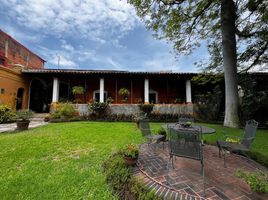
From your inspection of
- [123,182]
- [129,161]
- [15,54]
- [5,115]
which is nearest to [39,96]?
[5,115]

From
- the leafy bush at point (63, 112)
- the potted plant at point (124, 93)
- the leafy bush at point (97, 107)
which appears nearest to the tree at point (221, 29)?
the potted plant at point (124, 93)

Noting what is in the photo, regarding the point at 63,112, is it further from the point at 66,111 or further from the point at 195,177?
the point at 195,177

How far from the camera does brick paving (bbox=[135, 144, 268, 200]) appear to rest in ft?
7.55

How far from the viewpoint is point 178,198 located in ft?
7.23

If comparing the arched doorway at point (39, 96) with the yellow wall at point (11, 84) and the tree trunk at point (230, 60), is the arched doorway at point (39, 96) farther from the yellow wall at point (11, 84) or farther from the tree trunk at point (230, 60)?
the tree trunk at point (230, 60)

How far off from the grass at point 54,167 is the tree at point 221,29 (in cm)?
705

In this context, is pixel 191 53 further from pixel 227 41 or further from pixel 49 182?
pixel 49 182

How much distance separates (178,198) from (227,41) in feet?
30.2

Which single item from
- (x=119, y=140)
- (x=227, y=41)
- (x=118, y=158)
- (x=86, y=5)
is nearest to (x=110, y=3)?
(x=86, y=5)

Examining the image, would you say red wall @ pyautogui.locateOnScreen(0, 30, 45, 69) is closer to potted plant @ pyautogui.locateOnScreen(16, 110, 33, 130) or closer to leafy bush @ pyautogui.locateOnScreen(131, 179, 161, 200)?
potted plant @ pyautogui.locateOnScreen(16, 110, 33, 130)

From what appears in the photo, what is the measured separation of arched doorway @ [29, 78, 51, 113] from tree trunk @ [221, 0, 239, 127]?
13929 mm

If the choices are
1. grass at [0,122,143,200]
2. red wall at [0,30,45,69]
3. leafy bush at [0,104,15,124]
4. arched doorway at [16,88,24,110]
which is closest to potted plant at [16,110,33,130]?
grass at [0,122,143,200]

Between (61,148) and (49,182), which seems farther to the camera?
(61,148)

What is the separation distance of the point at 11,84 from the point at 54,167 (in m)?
10.8
